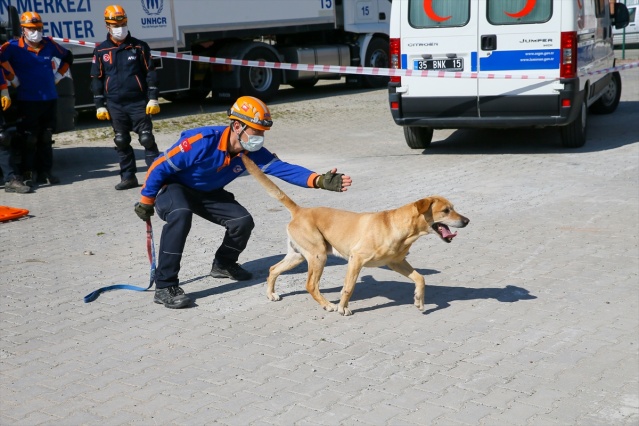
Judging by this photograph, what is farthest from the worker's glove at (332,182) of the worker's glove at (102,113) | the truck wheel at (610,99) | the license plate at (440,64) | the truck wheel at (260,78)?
the truck wheel at (260,78)

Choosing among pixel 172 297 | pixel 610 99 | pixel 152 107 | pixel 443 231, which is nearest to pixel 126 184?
pixel 152 107

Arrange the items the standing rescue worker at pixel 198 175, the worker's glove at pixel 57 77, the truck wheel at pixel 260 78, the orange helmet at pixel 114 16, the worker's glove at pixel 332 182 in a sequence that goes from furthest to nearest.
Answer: the truck wheel at pixel 260 78
the worker's glove at pixel 57 77
the orange helmet at pixel 114 16
the standing rescue worker at pixel 198 175
the worker's glove at pixel 332 182

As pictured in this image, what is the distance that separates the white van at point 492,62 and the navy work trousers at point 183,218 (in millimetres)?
5175

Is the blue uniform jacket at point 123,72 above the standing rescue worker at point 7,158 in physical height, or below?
above

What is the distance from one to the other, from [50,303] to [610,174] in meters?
6.47

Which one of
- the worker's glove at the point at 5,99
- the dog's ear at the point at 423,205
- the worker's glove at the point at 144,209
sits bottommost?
the worker's glove at the point at 144,209

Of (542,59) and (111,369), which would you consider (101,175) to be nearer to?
(542,59)

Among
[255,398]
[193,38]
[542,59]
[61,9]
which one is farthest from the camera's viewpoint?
[193,38]

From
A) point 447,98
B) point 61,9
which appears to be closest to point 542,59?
point 447,98

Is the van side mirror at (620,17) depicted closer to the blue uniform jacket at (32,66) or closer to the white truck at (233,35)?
the white truck at (233,35)

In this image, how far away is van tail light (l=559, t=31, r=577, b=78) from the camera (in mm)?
10453

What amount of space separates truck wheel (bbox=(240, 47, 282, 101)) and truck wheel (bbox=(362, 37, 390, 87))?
2.58m

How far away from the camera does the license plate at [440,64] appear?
10.9 m

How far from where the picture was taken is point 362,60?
63.5ft
